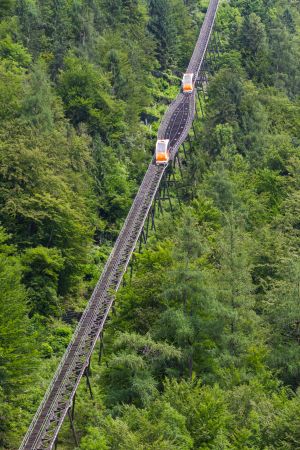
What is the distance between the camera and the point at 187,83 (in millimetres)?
87812

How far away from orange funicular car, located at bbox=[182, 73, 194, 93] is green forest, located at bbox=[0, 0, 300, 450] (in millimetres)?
3226

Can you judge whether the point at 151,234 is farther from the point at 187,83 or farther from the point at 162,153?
the point at 187,83

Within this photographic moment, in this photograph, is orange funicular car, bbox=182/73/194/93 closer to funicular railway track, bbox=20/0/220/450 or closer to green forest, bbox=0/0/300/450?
green forest, bbox=0/0/300/450

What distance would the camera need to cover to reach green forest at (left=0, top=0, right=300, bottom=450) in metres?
35.5

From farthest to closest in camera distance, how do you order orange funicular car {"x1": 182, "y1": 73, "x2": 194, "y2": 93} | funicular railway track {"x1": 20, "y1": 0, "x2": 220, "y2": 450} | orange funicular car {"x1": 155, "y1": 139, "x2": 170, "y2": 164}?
orange funicular car {"x1": 182, "y1": 73, "x2": 194, "y2": 93} → orange funicular car {"x1": 155, "y1": 139, "x2": 170, "y2": 164} → funicular railway track {"x1": 20, "y1": 0, "x2": 220, "y2": 450}

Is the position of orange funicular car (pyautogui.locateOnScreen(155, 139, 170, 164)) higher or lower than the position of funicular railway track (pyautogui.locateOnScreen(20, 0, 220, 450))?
higher

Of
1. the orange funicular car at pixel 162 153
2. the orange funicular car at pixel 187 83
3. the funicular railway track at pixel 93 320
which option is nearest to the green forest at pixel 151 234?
the funicular railway track at pixel 93 320

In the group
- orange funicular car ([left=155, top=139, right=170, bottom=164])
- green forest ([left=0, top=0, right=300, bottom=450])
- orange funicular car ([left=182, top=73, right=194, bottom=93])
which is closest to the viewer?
green forest ([left=0, top=0, right=300, bottom=450])

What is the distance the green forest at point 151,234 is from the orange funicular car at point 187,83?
3226 mm

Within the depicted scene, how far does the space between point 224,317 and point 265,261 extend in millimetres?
12327

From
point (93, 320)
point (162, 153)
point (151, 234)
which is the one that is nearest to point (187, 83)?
point (162, 153)

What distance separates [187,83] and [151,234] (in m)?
33.1

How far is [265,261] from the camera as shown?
170ft

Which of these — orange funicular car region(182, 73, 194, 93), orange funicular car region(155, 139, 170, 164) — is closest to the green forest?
orange funicular car region(182, 73, 194, 93)
